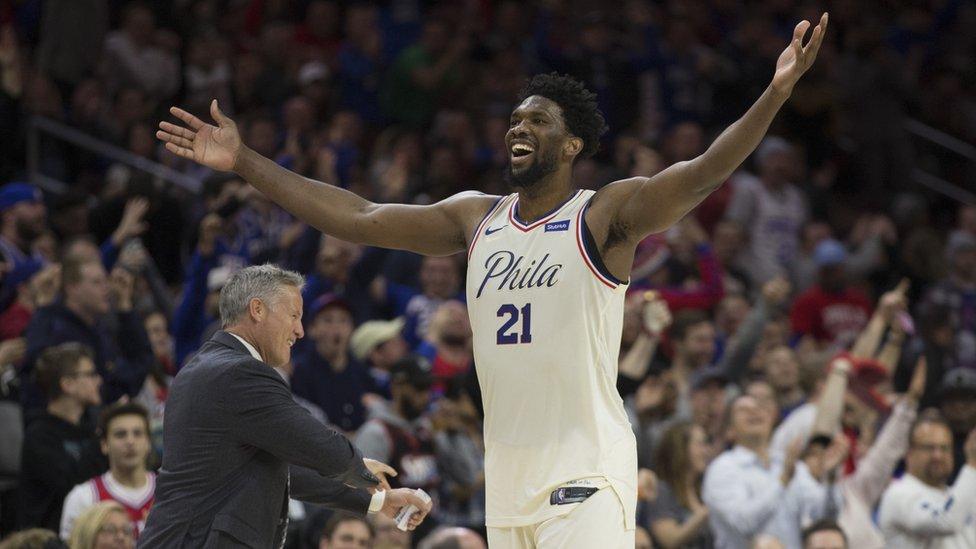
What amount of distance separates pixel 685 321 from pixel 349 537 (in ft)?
13.3

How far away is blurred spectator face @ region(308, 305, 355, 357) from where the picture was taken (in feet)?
32.5

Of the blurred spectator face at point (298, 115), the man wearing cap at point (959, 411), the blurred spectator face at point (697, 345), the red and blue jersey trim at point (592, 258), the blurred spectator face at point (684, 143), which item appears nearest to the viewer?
the red and blue jersey trim at point (592, 258)

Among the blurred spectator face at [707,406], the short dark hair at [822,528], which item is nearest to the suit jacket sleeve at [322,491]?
the short dark hair at [822,528]

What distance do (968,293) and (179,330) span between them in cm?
676

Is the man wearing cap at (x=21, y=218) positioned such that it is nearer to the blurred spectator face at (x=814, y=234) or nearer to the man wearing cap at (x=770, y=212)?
the man wearing cap at (x=770, y=212)

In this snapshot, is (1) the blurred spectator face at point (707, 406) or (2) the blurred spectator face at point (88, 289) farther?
(1) the blurred spectator face at point (707, 406)

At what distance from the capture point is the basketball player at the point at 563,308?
5.25m

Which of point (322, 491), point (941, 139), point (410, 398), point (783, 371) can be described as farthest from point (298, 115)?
point (322, 491)

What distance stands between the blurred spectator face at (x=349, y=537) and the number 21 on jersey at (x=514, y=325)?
Answer: 284 cm

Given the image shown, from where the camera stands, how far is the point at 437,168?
1341 cm

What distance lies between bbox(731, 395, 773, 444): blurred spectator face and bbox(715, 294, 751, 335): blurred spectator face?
261cm

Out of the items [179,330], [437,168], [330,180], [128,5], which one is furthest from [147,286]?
[128,5]

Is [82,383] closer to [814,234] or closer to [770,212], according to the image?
[770,212]

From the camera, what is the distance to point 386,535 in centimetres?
852
